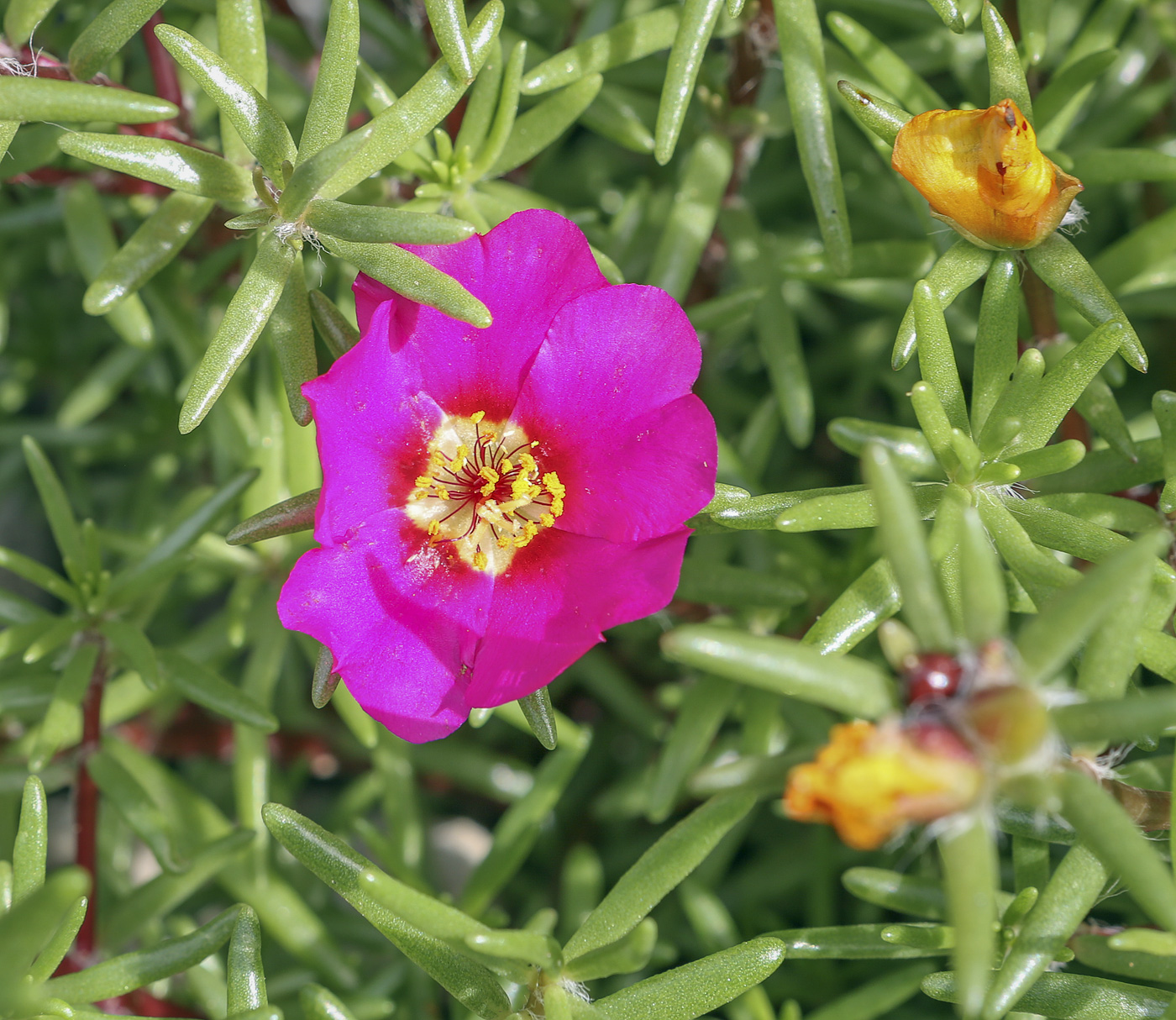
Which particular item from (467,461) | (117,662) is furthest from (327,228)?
(117,662)

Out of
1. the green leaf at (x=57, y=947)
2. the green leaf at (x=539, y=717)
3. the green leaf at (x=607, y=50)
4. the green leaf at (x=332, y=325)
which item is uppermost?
the green leaf at (x=607, y=50)

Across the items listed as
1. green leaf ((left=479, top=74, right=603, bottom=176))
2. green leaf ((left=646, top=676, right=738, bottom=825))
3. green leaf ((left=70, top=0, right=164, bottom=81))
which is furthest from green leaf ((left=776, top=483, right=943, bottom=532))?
green leaf ((left=70, top=0, right=164, bottom=81))

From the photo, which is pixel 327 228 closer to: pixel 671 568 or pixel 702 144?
pixel 671 568

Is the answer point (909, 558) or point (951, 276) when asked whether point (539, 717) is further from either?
point (951, 276)

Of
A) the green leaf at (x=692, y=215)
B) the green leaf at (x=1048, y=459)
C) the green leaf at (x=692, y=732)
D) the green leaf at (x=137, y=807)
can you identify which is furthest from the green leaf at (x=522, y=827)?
the green leaf at (x=1048, y=459)

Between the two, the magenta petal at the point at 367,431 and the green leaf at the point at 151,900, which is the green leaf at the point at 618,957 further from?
the green leaf at the point at 151,900

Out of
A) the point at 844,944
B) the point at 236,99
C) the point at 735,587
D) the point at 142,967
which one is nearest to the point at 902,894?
the point at 844,944
